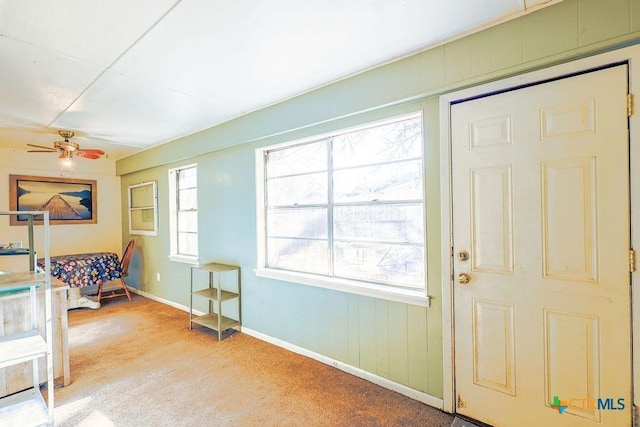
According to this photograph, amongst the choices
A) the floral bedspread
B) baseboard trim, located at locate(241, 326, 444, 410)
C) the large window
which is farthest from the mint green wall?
the floral bedspread

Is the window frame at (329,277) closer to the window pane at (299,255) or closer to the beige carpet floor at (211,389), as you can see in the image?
the window pane at (299,255)

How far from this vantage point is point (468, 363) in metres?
1.89

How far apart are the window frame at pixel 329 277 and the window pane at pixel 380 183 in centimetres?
12

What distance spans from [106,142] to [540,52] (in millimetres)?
5003

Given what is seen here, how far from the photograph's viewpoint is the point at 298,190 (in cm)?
298

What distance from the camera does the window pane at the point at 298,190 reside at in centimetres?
280

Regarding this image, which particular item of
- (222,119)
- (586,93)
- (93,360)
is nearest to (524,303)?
(586,93)

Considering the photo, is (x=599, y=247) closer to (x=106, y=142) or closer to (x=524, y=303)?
(x=524, y=303)

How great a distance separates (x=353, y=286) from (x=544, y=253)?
1293 mm

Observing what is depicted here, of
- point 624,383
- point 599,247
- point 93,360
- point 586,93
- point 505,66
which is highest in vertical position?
point 505,66

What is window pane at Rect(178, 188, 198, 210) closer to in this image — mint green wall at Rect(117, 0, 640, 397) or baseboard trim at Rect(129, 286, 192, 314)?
mint green wall at Rect(117, 0, 640, 397)

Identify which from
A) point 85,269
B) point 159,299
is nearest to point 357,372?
point 159,299

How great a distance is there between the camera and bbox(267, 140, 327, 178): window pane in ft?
9.19

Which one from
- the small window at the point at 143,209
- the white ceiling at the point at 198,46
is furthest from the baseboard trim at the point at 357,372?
the small window at the point at 143,209
